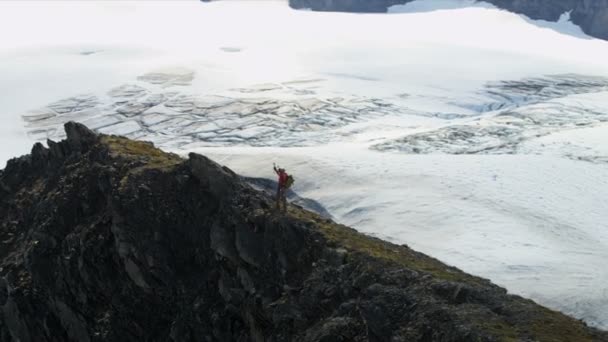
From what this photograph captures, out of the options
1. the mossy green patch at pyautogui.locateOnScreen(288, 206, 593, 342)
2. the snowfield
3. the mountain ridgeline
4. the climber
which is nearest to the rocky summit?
the mossy green patch at pyautogui.locateOnScreen(288, 206, 593, 342)

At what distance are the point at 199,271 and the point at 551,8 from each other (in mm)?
106127

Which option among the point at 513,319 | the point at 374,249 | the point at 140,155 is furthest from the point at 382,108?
the point at 513,319

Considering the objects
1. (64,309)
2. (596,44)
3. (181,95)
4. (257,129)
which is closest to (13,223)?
(64,309)

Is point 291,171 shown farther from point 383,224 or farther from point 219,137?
point 219,137

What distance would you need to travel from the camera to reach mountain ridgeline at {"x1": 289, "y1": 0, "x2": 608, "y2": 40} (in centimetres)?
11212

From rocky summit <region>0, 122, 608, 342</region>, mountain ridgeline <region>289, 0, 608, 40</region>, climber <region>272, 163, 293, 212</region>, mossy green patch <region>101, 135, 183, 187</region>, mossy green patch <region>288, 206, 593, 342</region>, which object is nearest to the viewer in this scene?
mossy green patch <region>288, 206, 593, 342</region>

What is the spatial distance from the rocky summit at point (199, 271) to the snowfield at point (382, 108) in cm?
1090

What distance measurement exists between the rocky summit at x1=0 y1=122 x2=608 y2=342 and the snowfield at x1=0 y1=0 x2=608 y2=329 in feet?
35.8

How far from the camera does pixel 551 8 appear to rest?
117625 millimetres

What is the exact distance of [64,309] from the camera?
21484mm

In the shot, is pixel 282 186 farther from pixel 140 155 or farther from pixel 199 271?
pixel 140 155

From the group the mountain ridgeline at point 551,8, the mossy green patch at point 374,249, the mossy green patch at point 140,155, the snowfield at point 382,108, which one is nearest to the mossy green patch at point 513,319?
the mossy green patch at point 374,249

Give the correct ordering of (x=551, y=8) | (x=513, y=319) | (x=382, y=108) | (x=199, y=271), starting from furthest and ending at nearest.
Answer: (x=551, y=8), (x=382, y=108), (x=199, y=271), (x=513, y=319)

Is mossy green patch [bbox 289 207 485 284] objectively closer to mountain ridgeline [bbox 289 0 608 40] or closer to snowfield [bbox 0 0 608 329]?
snowfield [bbox 0 0 608 329]
